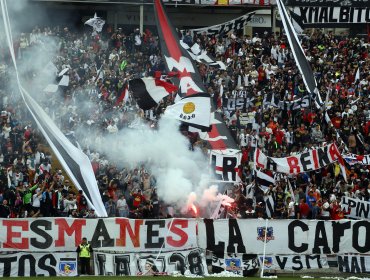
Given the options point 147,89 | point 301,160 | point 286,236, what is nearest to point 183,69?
point 147,89

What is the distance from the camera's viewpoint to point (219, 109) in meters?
34.2

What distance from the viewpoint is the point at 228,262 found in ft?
84.4

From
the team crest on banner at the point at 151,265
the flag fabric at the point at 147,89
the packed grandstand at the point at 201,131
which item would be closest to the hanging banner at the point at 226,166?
the packed grandstand at the point at 201,131

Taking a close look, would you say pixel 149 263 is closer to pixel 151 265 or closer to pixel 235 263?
pixel 151 265

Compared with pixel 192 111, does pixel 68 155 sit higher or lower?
lower

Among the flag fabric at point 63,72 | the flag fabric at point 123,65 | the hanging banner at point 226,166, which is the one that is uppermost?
the flag fabric at point 123,65

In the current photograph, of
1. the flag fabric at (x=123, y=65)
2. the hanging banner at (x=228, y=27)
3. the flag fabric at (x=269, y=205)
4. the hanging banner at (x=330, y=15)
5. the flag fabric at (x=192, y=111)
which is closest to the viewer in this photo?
the flag fabric at (x=192, y=111)

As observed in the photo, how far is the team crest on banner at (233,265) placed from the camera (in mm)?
25625

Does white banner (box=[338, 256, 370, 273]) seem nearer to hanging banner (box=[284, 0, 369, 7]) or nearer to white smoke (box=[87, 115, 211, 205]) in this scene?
white smoke (box=[87, 115, 211, 205])

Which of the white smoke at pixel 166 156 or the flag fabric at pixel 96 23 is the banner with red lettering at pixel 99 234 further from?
the flag fabric at pixel 96 23

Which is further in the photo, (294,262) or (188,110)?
(294,262)

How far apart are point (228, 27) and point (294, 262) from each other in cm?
1653

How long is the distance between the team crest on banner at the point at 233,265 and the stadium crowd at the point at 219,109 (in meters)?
1.44

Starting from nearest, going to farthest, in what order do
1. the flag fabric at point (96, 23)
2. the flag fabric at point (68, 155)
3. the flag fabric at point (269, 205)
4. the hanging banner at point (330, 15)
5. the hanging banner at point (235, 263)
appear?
the flag fabric at point (68, 155) → the hanging banner at point (235, 263) → the flag fabric at point (269, 205) → the flag fabric at point (96, 23) → the hanging banner at point (330, 15)
